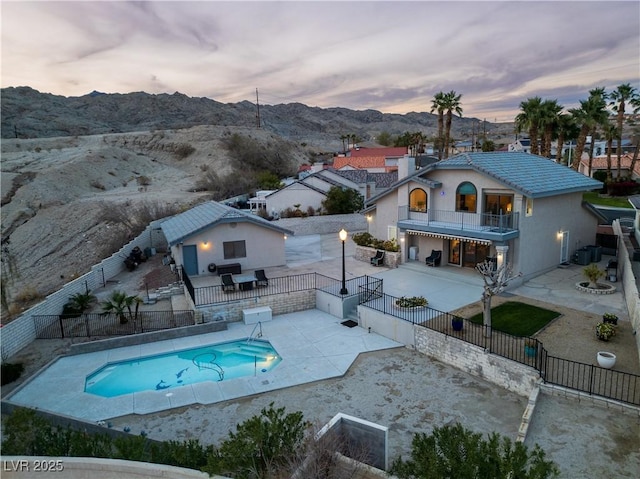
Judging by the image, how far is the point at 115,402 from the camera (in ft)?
43.0

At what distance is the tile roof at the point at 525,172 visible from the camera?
21.3 metres

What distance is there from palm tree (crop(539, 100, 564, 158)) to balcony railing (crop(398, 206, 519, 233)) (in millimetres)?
21271

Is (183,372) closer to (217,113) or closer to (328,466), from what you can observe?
(328,466)

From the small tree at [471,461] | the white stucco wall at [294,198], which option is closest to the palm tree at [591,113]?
the white stucco wall at [294,198]

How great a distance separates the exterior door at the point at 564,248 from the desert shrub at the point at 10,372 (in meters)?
27.0

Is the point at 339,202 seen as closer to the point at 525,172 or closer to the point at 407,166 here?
the point at 407,166

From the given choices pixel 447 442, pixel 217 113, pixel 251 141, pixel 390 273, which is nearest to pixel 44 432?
pixel 447 442

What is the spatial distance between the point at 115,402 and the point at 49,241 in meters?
34.0

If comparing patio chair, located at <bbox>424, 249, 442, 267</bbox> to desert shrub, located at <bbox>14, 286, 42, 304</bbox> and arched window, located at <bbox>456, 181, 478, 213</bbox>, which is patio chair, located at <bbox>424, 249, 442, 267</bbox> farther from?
desert shrub, located at <bbox>14, 286, 42, 304</bbox>

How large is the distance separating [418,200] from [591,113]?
74.2 ft

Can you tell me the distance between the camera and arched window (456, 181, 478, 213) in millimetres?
23109

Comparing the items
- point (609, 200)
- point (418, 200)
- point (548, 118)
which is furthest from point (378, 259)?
point (609, 200)

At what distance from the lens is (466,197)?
928 inches

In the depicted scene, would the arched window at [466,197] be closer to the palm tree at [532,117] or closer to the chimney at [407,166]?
the chimney at [407,166]
